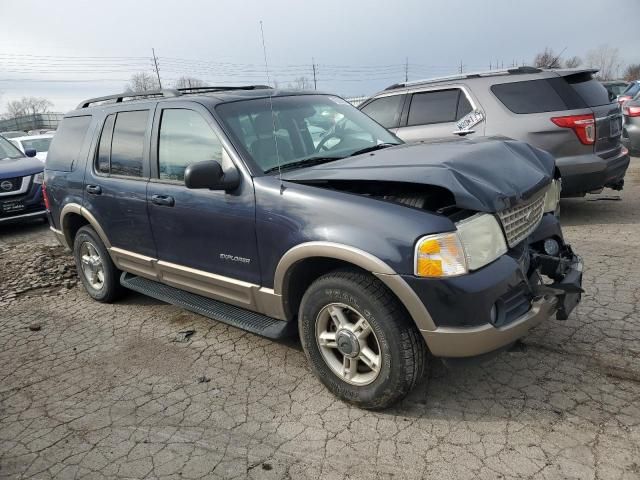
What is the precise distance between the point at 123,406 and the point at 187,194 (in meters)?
1.49

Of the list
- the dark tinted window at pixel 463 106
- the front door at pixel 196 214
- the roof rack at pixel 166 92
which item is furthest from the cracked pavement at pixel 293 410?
the dark tinted window at pixel 463 106

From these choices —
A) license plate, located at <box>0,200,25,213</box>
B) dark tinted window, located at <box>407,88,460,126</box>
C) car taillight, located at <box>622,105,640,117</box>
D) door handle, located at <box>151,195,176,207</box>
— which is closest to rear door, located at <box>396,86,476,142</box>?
dark tinted window, located at <box>407,88,460,126</box>

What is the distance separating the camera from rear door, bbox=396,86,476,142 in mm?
6691

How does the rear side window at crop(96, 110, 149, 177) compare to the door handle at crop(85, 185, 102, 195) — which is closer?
the rear side window at crop(96, 110, 149, 177)

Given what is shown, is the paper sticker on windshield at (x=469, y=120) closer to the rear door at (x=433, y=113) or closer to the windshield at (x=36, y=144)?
the rear door at (x=433, y=113)

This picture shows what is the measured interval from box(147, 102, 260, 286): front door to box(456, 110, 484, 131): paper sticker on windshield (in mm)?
4045

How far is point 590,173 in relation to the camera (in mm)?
5984

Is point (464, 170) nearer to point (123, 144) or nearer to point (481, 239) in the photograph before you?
point (481, 239)

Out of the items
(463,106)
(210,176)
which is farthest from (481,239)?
(463,106)

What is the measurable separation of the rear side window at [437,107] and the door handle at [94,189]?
429 centimetres

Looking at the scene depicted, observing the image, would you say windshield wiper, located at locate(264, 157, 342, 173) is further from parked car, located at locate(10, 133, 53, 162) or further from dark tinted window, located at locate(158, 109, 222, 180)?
parked car, located at locate(10, 133, 53, 162)

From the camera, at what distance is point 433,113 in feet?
22.7

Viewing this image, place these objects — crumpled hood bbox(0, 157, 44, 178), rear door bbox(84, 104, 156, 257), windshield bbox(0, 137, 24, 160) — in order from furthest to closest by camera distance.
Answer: windshield bbox(0, 137, 24, 160) < crumpled hood bbox(0, 157, 44, 178) < rear door bbox(84, 104, 156, 257)

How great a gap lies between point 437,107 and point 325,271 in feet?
14.8
